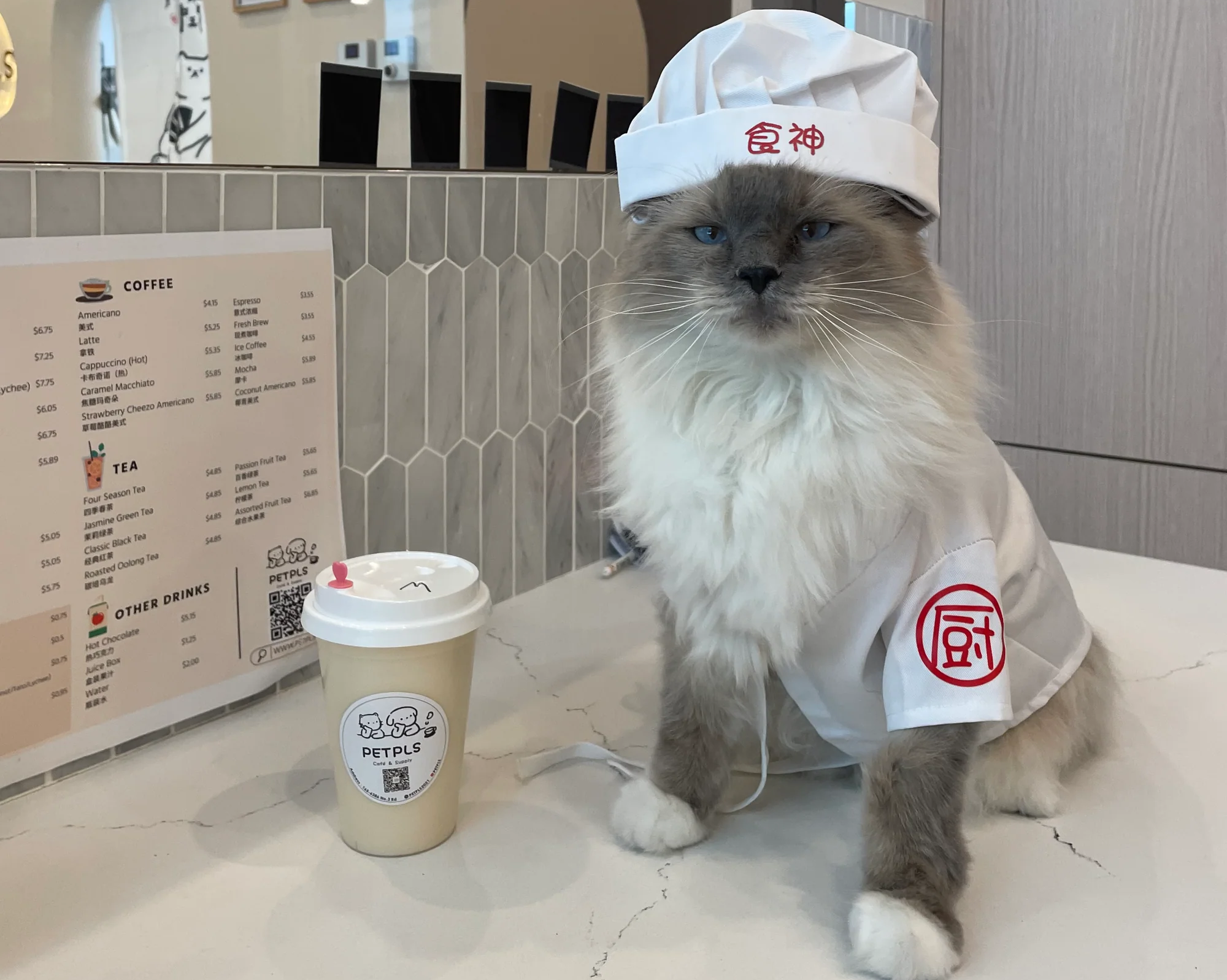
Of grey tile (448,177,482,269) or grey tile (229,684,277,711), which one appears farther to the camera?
grey tile (448,177,482,269)

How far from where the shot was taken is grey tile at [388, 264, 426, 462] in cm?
116

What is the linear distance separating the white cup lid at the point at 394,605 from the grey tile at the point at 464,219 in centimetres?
47

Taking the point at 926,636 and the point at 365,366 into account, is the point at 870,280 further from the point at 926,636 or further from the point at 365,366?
the point at 365,366

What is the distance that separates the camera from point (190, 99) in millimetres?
932

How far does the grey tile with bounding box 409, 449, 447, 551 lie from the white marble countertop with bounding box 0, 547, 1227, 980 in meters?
0.22

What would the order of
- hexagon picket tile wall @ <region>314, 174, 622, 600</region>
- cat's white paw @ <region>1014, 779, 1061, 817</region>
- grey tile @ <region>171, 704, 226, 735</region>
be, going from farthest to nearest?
hexagon picket tile wall @ <region>314, 174, 622, 600</region> < grey tile @ <region>171, 704, 226, 735</region> < cat's white paw @ <region>1014, 779, 1061, 817</region>

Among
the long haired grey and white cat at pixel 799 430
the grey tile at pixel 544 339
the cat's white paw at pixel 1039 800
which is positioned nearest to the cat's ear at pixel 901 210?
the long haired grey and white cat at pixel 799 430

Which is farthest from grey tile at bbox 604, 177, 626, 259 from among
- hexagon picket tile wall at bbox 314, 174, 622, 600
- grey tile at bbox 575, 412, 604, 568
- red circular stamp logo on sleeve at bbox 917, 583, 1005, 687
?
red circular stamp logo on sleeve at bbox 917, 583, 1005, 687

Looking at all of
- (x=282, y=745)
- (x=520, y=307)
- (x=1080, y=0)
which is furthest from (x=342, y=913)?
(x=1080, y=0)

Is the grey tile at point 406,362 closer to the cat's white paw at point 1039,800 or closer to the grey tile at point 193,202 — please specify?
the grey tile at point 193,202

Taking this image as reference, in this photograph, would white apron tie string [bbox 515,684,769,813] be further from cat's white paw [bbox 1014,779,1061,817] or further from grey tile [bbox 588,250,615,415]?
grey tile [bbox 588,250,615,415]

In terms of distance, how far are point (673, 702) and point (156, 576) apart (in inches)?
18.5

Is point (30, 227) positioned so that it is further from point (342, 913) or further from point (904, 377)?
point (904, 377)

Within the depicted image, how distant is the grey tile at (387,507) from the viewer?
3.82ft
